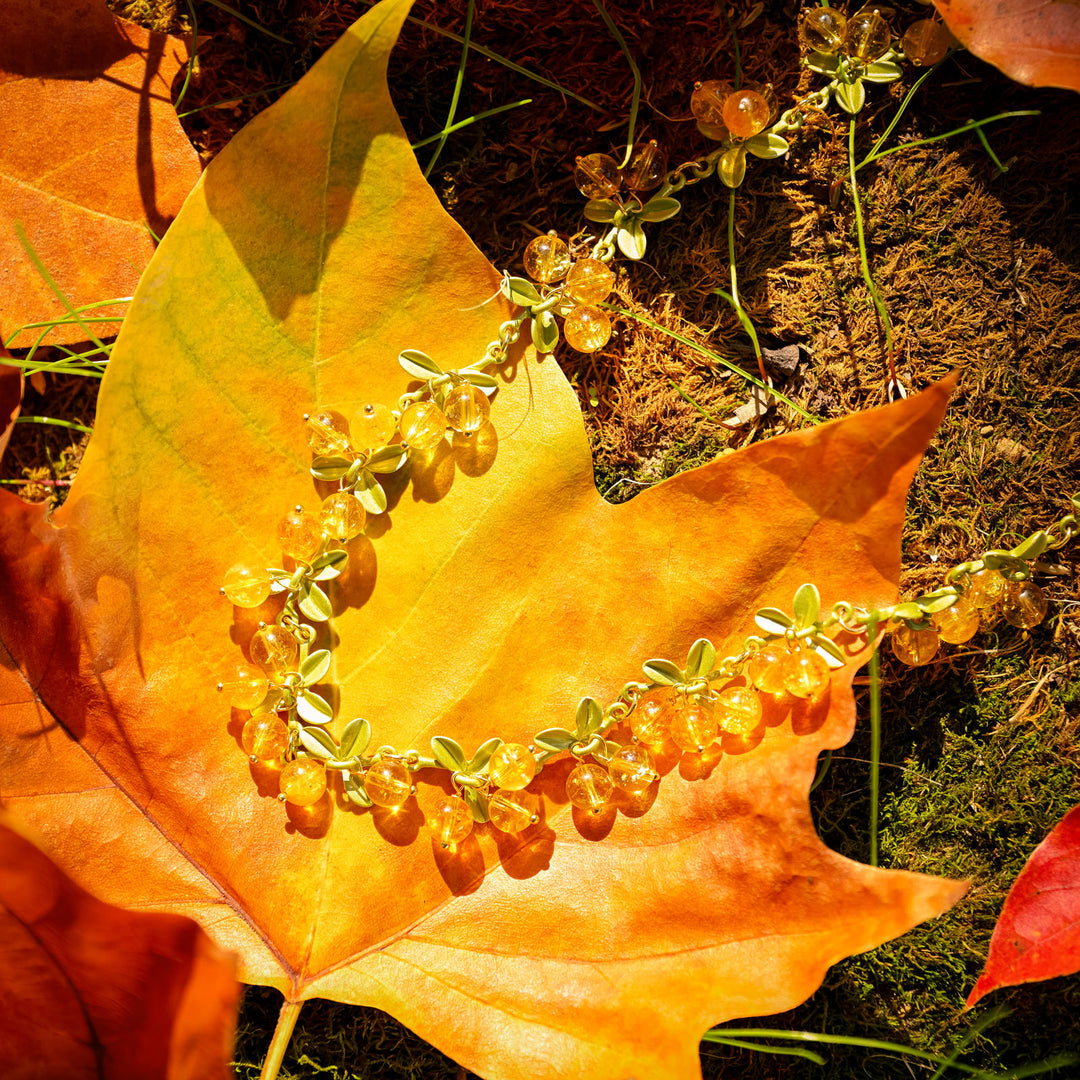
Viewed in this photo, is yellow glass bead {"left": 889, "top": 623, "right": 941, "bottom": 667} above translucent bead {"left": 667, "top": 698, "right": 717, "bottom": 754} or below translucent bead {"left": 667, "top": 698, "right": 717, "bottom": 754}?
below

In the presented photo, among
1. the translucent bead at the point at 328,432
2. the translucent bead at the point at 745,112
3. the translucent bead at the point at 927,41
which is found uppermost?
the translucent bead at the point at 927,41

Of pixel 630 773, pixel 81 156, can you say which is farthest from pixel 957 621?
pixel 81 156

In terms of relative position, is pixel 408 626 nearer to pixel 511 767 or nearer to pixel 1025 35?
pixel 511 767

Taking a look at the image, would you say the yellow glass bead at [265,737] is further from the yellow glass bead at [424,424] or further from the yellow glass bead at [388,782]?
the yellow glass bead at [424,424]

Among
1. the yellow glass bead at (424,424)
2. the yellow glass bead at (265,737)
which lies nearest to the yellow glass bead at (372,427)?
the yellow glass bead at (424,424)

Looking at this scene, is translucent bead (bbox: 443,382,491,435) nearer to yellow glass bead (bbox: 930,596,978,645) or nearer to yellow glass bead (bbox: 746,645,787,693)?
yellow glass bead (bbox: 746,645,787,693)

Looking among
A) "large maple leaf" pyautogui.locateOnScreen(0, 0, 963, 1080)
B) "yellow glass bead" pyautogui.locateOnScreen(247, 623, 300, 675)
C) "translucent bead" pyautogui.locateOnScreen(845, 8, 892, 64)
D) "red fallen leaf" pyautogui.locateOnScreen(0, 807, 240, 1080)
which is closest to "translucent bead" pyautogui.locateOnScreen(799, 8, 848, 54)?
"translucent bead" pyautogui.locateOnScreen(845, 8, 892, 64)
